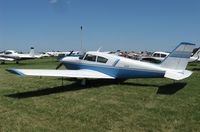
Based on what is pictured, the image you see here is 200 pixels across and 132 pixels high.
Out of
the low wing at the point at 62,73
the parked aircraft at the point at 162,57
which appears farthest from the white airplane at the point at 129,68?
the parked aircraft at the point at 162,57

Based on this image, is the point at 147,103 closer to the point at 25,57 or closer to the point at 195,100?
the point at 195,100

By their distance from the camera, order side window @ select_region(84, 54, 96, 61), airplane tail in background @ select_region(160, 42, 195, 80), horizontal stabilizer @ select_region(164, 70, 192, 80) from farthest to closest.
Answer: side window @ select_region(84, 54, 96, 61)
airplane tail in background @ select_region(160, 42, 195, 80)
horizontal stabilizer @ select_region(164, 70, 192, 80)

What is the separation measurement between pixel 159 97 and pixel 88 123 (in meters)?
4.56

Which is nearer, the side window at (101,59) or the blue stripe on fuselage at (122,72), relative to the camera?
the blue stripe on fuselage at (122,72)

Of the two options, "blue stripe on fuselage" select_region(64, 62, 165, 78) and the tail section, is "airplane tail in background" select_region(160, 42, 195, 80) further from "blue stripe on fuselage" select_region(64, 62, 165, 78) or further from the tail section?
"blue stripe on fuselage" select_region(64, 62, 165, 78)

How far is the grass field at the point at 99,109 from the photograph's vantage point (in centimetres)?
706

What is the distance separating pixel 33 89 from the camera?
12.9 m

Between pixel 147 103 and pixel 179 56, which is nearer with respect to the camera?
pixel 147 103

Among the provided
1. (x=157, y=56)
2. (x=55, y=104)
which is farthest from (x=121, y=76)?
(x=157, y=56)

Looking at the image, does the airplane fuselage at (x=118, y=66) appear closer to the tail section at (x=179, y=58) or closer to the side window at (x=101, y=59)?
the side window at (x=101, y=59)


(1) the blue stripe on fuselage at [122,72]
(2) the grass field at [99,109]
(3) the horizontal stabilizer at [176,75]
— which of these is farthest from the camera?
(1) the blue stripe on fuselage at [122,72]

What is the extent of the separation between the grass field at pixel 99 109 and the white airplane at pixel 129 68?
0.82 metres

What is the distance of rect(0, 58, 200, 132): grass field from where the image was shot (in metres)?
Result: 7.06

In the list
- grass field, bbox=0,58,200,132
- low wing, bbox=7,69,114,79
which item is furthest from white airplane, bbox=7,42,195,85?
grass field, bbox=0,58,200,132
